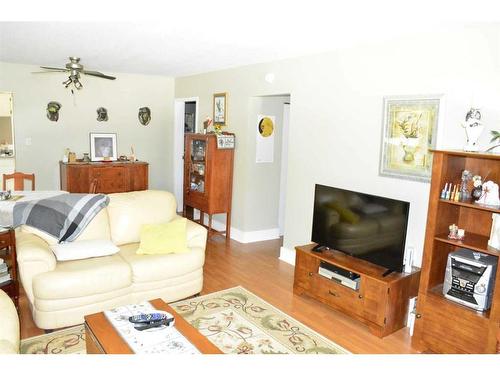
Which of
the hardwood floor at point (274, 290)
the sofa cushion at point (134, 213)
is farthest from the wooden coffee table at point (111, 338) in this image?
the sofa cushion at point (134, 213)

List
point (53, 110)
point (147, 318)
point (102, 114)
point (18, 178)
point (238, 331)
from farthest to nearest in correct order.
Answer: point (102, 114) < point (53, 110) < point (18, 178) < point (238, 331) < point (147, 318)

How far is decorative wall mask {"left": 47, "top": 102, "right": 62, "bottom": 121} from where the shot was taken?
607 cm

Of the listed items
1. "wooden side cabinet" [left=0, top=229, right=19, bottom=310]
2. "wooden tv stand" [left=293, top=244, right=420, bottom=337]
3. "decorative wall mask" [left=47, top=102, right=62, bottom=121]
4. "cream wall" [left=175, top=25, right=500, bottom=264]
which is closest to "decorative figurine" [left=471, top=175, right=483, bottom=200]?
"cream wall" [left=175, top=25, right=500, bottom=264]

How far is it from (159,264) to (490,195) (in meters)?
2.47

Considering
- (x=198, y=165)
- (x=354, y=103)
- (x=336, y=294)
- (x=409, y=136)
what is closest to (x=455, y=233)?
(x=409, y=136)

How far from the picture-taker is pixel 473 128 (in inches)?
104

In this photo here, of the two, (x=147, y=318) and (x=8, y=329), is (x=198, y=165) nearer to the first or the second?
Answer: (x=147, y=318)

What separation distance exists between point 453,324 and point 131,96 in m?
5.69

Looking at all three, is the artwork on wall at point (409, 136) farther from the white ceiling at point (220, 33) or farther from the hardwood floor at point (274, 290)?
the hardwood floor at point (274, 290)

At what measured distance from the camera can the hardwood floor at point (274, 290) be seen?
10.0 ft

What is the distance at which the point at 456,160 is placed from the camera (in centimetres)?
285
